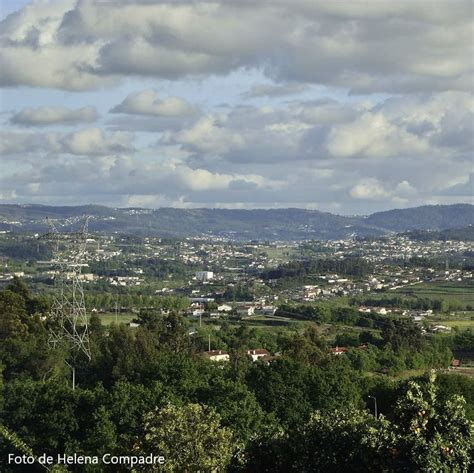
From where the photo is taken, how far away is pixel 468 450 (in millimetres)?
17875

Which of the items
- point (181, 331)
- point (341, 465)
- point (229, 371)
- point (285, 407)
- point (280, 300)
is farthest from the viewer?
point (280, 300)

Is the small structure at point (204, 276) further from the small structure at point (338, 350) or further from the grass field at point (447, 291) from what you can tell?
the small structure at point (338, 350)

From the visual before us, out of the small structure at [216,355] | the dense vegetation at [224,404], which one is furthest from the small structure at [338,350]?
the small structure at [216,355]

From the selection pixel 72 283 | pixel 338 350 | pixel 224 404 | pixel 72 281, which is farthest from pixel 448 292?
pixel 224 404

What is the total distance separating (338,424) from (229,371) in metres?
25.1

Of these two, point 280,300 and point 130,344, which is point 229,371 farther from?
point 280,300

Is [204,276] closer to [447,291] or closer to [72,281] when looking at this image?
[447,291]

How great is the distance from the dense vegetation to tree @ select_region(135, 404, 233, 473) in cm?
3

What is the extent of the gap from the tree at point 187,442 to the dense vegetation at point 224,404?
3 centimetres

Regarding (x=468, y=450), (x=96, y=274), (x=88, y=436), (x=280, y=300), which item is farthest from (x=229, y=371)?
(x=96, y=274)

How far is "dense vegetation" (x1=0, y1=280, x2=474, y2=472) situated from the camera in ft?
61.5

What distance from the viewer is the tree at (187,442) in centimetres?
1961

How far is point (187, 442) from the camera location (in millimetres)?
19938

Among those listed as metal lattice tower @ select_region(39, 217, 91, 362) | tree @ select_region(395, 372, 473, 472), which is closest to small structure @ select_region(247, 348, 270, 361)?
metal lattice tower @ select_region(39, 217, 91, 362)
